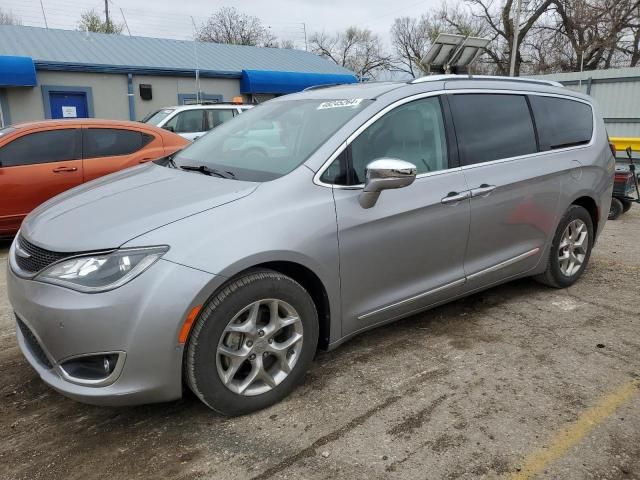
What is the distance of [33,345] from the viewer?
8.54 feet

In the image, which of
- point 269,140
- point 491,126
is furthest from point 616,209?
point 269,140

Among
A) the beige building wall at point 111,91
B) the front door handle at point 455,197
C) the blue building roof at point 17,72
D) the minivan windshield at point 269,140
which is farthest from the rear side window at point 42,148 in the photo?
the beige building wall at point 111,91

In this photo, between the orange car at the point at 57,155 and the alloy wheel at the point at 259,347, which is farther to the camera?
the orange car at the point at 57,155

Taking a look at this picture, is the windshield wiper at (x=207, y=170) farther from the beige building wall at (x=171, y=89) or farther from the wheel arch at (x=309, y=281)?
the beige building wall at (x=171, y=89)

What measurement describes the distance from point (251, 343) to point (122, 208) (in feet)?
3.10

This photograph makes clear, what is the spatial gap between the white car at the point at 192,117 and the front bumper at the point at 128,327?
8.31 m

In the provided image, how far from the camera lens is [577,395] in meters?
2.91

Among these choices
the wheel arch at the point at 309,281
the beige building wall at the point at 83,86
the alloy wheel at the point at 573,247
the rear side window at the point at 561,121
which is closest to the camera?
the wheel arch at the point at 309,281

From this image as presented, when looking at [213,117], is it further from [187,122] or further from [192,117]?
[187,122]

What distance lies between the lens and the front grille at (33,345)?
2.51 metres

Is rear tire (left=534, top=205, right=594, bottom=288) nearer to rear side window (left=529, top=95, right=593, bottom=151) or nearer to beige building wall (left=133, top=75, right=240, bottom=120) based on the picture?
rear side window (left=529, top=95, right=593, bottom=151)

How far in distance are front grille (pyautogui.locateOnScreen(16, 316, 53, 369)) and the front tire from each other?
686mm

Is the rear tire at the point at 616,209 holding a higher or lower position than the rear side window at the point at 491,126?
lower

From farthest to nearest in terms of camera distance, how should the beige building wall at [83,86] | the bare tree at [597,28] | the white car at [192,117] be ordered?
the bare tree at [597,28] < the beige building wall at [83,86] < the white car at [192,117]
